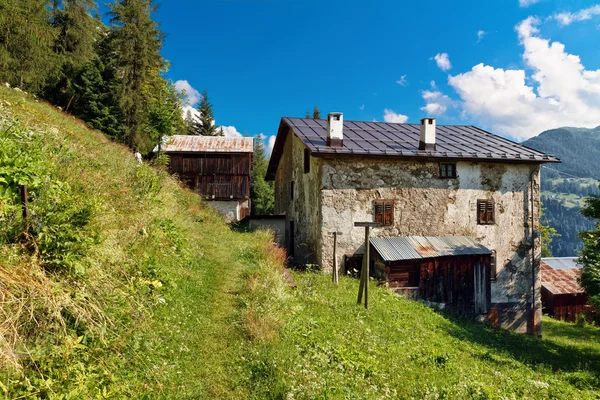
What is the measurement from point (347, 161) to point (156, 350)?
10940 mm

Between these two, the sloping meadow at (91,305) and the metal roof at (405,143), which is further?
the metal roof at (405,143)

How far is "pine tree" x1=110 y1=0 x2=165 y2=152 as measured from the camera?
77.3ft

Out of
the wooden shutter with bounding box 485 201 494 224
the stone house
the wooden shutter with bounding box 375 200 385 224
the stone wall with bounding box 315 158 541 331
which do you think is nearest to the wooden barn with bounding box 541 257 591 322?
the stone house

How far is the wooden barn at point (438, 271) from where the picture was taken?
42.6ft

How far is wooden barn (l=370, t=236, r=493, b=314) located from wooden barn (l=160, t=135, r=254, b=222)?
478 inches

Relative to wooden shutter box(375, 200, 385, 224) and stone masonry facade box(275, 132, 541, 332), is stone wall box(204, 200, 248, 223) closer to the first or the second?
stone masonry facade box(275, 132, 541, 332)

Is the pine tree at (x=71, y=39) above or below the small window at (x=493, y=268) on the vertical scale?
above

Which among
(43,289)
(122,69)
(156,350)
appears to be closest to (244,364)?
(156,350)

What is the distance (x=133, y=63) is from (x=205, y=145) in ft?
26.9

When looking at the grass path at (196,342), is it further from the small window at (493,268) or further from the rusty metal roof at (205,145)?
the rusty metal roof at (205,145)

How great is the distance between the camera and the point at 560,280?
105 feet

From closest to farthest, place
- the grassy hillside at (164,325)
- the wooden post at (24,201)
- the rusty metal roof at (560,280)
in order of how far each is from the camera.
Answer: the grassy hillside at (164,325)
the wooden post at (24,201)
the rusty metal roof at (560,280)

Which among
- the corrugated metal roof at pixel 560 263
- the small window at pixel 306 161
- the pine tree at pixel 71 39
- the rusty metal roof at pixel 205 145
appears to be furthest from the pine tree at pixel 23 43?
the corrugated metal roof at pixel 560 263

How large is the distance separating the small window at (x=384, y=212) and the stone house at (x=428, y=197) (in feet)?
0.14
